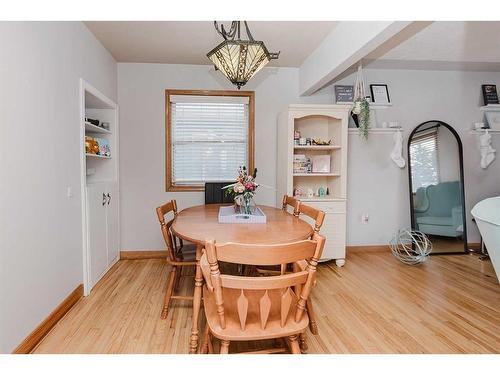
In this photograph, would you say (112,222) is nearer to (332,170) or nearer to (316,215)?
(316,215)

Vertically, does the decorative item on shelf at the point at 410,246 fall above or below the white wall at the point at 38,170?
below

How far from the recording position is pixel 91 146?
315 cm

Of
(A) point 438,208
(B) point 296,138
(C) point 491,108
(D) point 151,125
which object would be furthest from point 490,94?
(D) point 151,125

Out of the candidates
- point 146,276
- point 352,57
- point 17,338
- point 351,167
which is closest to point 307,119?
point 351,167

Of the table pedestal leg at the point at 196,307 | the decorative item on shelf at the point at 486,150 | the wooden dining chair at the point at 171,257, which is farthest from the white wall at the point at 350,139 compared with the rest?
the table pedestal leg at the point at 196,307

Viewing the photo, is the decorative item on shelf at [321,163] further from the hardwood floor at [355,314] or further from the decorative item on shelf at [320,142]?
the hardwood floor at [355,314]

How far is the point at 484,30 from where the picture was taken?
2760mm

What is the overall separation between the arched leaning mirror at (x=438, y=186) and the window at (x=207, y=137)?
2206 mm

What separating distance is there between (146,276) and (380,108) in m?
3.54

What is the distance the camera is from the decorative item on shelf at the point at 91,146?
10.1 ft

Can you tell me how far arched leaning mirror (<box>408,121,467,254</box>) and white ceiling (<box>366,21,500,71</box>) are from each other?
819 millimetres

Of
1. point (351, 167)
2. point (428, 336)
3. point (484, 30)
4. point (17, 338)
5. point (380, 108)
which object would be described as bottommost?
point (428, 336)

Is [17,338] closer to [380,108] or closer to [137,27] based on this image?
[137,27]

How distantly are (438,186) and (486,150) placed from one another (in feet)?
2.62
